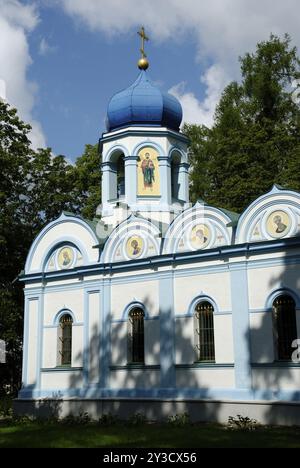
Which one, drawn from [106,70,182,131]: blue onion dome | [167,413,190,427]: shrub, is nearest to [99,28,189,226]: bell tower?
[106,70,182,131]: blue onion dome

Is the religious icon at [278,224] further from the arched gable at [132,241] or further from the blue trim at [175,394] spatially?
the blue trim at [175,394]

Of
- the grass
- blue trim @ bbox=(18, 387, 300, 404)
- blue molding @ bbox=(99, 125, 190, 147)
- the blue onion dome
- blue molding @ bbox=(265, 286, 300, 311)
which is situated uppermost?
the blue onion dome

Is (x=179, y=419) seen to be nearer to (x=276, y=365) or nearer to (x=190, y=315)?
(x=190, y=315)

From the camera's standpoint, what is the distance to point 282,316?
1310 centimetres

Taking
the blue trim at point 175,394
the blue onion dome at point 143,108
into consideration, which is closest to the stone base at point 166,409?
the blue trim at point 175,394

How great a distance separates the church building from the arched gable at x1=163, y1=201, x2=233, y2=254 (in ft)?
0.10

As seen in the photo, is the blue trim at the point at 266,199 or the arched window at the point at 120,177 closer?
the blue trim at the point at 266,199

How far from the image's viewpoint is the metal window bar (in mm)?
16761

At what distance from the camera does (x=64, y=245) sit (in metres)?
17.3

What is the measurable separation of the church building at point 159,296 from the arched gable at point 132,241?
3 cm

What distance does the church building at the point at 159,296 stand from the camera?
13.1m

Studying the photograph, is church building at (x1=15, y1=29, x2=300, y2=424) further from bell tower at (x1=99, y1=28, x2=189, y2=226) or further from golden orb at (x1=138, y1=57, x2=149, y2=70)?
golden orb at (x1=138, y1=57, x2=149, y2=70)
